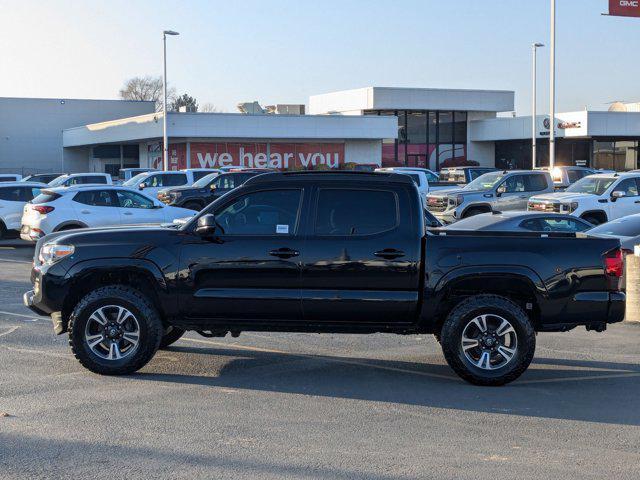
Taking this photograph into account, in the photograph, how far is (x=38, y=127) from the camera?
235ft

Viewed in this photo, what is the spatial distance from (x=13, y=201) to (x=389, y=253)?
18.4 meters

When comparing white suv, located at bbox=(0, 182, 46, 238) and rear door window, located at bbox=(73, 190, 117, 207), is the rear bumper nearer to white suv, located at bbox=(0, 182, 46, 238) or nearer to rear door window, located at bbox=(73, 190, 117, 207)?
rear door window, located at bbox=(73, 190, 117, 207)

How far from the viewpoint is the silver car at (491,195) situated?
27.0 m

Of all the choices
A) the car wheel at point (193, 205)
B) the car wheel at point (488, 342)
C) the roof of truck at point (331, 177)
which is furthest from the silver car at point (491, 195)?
the car wheel at point (488, 342)

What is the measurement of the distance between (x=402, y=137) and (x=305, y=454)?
59443 millimetres

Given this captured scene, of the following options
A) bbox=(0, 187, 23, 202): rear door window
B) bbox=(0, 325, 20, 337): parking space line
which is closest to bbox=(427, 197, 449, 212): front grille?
bbox=(0, 187, 23, 202): rear door window

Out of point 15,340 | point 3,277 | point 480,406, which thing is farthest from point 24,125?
point 480,406

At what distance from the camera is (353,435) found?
6949 millimetres

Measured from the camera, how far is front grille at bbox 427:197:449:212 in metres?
27.5

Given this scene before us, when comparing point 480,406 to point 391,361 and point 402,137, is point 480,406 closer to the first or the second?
point 391,361

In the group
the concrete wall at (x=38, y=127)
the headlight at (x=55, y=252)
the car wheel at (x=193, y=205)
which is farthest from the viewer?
the concrete wall at (x=38, y=127)

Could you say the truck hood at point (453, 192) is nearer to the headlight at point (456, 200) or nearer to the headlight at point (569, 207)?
the headlight at point (456, 200)

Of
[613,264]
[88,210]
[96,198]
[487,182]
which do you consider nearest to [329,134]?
[487,182]

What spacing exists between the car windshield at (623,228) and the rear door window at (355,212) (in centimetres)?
779
